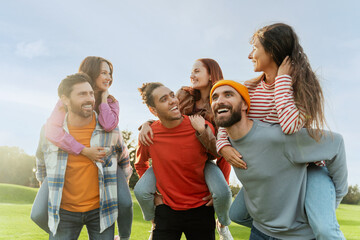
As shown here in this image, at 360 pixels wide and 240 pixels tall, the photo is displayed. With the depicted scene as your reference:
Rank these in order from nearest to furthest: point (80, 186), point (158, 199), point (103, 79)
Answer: point (80, 186), point (158, 199), point (103, 79)

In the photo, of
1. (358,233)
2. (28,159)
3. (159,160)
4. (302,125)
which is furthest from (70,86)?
(28,159)

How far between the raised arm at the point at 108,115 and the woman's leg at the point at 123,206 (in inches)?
24.7

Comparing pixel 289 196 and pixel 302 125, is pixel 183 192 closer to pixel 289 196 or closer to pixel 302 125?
pixel 289 196

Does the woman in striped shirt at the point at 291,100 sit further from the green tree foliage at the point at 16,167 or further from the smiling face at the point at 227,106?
the green tree foliage at the point at 16,167

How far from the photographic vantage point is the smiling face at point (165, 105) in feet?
11.9

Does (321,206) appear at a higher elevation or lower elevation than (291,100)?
lower

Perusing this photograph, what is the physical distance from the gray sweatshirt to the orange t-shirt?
177 cm

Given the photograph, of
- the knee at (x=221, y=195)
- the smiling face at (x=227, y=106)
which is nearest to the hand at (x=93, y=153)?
the knee at (x=221, y=195)

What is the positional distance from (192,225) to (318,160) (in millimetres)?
1654

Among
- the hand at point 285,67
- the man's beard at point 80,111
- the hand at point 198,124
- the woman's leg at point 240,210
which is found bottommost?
the woman's leg at point 240,210

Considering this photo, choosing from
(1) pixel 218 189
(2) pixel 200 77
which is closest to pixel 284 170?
(1) pixel 218 189

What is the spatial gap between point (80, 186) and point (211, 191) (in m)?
1.57

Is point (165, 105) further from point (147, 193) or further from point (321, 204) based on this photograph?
point (321, 204)

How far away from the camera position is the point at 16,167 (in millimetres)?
34281
